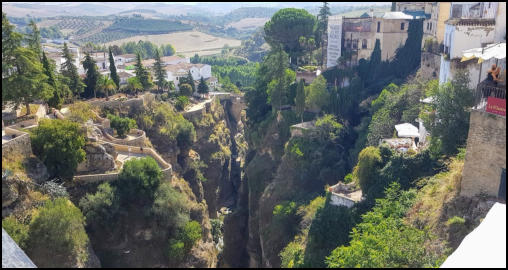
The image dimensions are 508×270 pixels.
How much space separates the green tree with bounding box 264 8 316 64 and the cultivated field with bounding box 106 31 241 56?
82.6 m

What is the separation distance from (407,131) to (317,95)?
11.4 meters

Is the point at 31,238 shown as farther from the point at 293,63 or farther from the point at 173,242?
the point at 293,63

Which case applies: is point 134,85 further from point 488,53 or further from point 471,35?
point 488,53

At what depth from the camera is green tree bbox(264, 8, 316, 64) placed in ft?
149

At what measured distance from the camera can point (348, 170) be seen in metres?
30.4

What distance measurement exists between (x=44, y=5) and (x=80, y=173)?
197 meters

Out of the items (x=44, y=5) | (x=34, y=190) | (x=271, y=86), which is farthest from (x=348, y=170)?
(x=44, y=5)

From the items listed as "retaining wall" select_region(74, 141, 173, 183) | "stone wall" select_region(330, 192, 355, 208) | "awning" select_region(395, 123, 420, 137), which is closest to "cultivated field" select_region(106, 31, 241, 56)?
"retaining wall" select_region(74, 141, 173, 183)

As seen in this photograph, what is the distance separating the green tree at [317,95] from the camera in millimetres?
34875

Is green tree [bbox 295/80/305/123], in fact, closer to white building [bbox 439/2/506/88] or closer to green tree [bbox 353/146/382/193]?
white building [bbox 439/2/506/88]

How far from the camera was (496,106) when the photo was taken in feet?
45.4

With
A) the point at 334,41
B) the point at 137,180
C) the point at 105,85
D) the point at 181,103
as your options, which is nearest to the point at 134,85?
the point at 105,85

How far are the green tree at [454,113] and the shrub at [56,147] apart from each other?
19101mm

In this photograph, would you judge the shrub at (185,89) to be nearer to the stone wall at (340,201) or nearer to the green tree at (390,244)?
the stone wall at (340,201)
